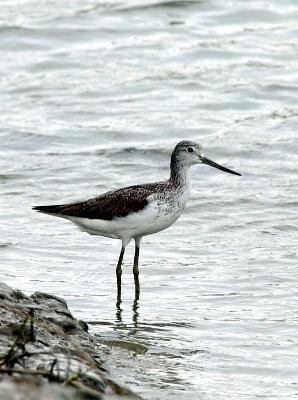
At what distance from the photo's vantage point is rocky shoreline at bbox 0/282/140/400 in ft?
18.1

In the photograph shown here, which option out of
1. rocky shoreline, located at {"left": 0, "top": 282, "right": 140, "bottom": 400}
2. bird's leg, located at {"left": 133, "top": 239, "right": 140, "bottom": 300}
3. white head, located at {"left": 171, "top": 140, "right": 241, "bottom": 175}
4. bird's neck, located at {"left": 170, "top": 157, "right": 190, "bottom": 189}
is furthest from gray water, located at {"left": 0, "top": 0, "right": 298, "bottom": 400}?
white head, located at {"left": 171, "top": 140, "right": 241, "bottom": 175}

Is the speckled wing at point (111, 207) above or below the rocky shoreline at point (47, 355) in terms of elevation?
above

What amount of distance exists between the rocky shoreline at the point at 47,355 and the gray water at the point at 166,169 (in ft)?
1.60

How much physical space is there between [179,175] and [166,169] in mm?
4512

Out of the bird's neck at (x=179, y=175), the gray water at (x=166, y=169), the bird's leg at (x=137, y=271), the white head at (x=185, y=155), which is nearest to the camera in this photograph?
the gray water at (x=166, y=169)

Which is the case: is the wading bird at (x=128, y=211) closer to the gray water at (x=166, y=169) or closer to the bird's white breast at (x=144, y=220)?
the bird's white breast at (x=144, y=220)

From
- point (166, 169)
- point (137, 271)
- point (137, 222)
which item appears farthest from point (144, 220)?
point (166, 169)

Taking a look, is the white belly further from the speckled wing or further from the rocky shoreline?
the rocky shoreline

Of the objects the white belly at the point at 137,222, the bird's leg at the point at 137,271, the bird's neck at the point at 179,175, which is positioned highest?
→ the bird's neck at the point at 179,175

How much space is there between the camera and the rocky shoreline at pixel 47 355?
5504mm

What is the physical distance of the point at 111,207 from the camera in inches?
416

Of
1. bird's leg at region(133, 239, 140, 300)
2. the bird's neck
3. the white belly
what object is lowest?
bird's leg at region(133, 239, 140, 300)

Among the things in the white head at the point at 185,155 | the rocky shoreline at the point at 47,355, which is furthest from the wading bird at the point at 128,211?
the rocky shoreline at the point at 47,355

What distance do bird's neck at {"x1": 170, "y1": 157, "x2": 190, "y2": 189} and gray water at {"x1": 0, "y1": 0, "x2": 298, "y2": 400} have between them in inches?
33.5
